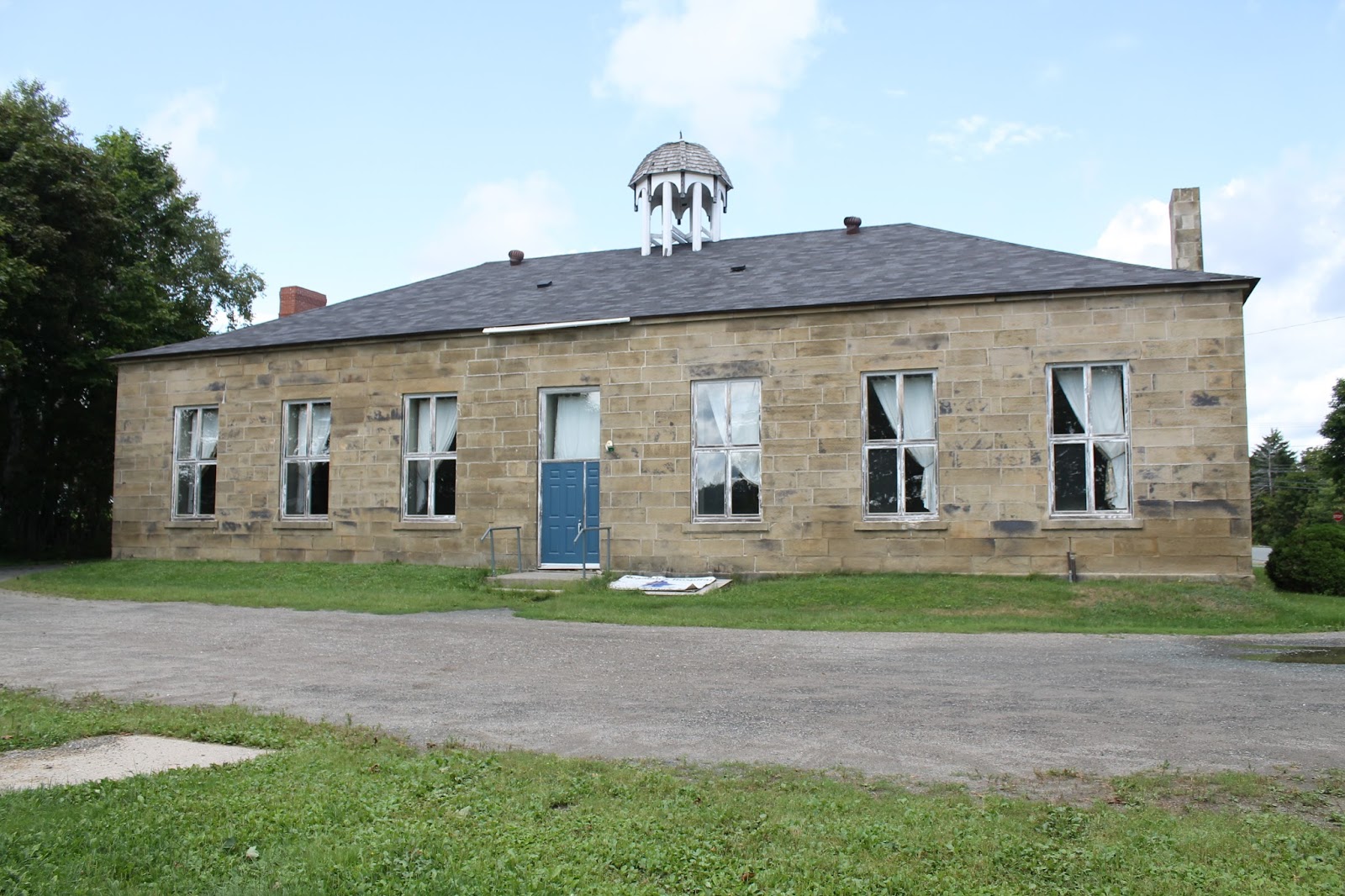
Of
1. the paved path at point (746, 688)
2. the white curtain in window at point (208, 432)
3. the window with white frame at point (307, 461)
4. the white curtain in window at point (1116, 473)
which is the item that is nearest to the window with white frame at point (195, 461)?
the white curtain in window at point (208, 432)

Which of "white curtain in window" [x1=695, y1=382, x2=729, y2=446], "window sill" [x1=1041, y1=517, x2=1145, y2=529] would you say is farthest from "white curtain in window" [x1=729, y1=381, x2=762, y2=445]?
"window sill" [x1=1041, y1=517, x2=1145, y2=529]

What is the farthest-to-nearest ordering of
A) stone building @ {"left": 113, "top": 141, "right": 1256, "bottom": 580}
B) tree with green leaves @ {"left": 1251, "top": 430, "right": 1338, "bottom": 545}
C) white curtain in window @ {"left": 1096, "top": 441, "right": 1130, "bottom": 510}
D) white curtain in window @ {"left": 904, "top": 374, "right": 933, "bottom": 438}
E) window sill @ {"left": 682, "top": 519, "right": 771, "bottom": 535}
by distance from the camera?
tree with green leaves @ {"left": 1251, "top": 430, "right": 1338, "bottom": 545} < window sill @ {"left": 682, "top": 519, "right": 771, "bottom": 535} < white curtain in window @ {"left": 904, "top": 374, "right": 933, "bottom": 438} < white curtain in window @ {"left": 1096, "top": 441, "right": 1130, "bottom": 510} < stone building @ {"left": 113, "top": 141, "right": 1256, "bottom": 580}

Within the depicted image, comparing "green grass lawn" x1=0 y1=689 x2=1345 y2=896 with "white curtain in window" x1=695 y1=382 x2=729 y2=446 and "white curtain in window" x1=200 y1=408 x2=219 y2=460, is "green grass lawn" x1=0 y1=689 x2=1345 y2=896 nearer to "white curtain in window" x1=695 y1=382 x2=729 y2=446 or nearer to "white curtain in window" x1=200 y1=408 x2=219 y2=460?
"white curtain in window" x1=695 y1=382 x2=729 y2=446

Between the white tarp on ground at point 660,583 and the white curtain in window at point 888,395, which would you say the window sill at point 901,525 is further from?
the white tarp on ground at point 660,583

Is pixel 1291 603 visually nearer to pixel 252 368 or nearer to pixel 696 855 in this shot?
pixel 696 855

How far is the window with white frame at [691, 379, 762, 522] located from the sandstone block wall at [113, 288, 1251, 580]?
212 millimetres

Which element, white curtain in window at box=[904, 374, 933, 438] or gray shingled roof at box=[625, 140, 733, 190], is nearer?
white curtain in window at box=[904, 374, 933, 438]

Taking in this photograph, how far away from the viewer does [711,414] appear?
19.5m

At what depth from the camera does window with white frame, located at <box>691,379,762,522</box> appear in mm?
19234

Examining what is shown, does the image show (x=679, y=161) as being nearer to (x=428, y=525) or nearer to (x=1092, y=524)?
(x=428, y=525)

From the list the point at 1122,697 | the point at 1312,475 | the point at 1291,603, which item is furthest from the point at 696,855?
the point at 1312,475

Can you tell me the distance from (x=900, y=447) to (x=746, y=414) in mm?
2802

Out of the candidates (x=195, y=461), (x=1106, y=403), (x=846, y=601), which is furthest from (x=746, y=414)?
(x=195, y=461)

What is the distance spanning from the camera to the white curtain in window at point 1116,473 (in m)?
17.6
